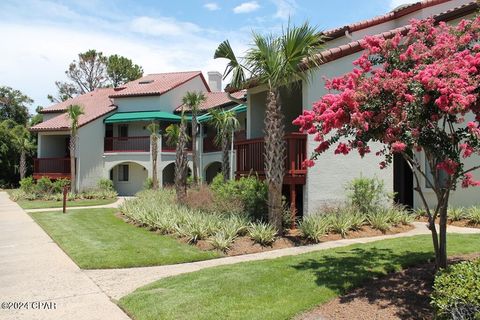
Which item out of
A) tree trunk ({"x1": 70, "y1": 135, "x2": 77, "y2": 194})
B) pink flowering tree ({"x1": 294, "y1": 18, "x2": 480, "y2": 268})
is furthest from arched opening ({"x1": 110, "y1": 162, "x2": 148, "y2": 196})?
pink flowering tree ({"x1": 294, "y1": 18, "x2": 480, "y2": 268})

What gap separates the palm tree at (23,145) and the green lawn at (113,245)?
82.4 ft

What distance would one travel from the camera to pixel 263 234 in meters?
10.4

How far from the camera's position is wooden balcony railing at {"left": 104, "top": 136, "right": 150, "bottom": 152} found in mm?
30547

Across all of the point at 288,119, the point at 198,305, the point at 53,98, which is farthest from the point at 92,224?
the point at 53,98

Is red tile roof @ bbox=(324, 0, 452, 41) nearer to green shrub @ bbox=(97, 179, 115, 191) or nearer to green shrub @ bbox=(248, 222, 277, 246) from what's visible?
green shrub @ bbox=(248, 222, 277, 246)

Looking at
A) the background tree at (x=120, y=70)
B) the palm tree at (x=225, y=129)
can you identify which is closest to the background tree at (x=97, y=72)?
the background tree at (x=120, y=70)

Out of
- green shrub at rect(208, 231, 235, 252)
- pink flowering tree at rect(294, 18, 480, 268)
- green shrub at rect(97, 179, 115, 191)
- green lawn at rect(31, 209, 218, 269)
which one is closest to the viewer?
pink flowering tree at rect(294, 18, 480, 268)

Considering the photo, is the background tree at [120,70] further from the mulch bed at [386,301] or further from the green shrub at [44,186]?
the mulch bed at [386,301]

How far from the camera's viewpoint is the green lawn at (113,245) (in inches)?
363

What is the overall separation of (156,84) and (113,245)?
24786 mm

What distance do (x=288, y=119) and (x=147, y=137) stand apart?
51.7 ft

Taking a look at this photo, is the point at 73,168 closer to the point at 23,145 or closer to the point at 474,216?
the point at 23,145

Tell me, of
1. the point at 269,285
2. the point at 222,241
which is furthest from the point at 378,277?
the point at 222,241

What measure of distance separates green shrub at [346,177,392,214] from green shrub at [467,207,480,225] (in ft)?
8.15
